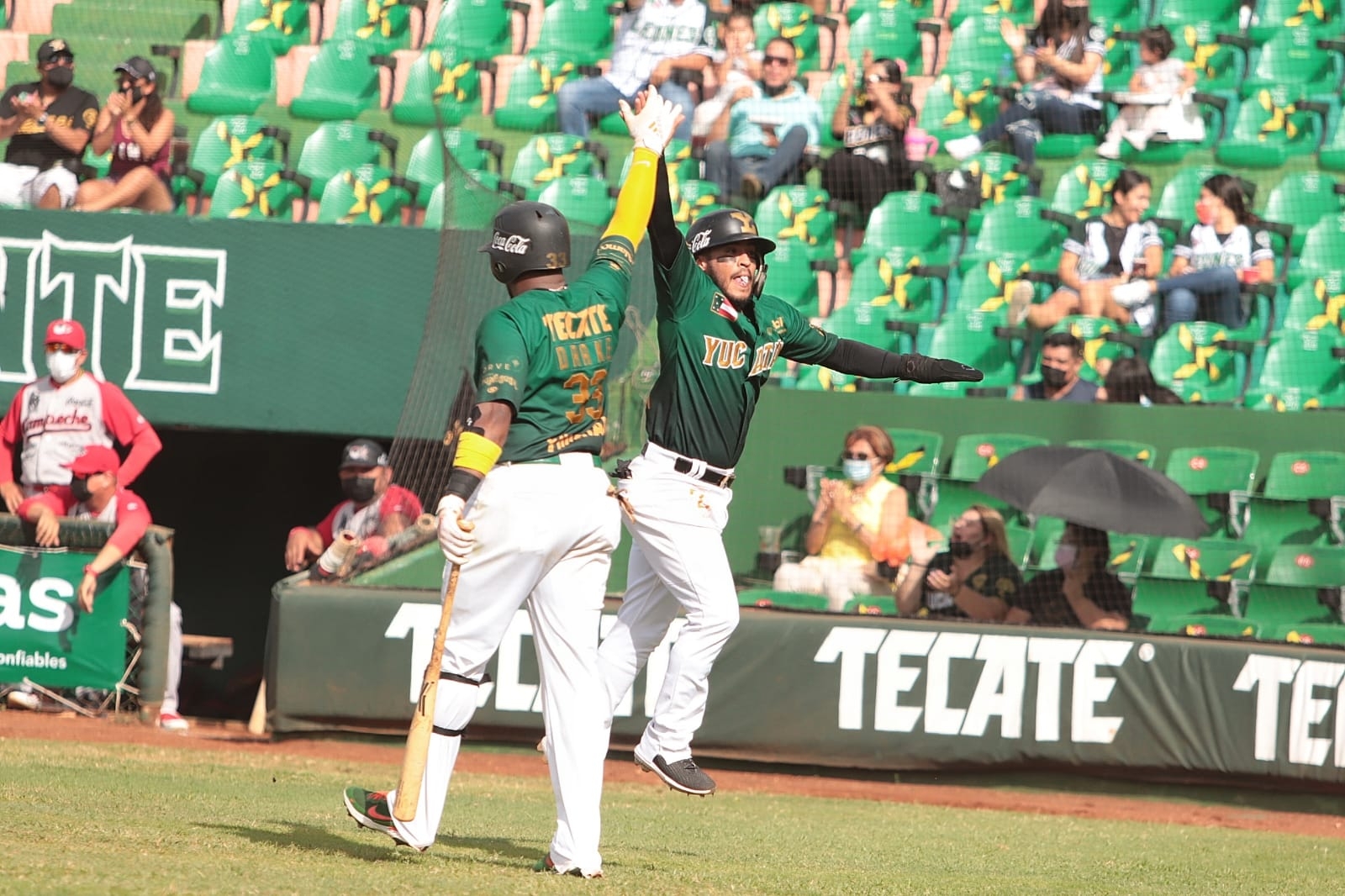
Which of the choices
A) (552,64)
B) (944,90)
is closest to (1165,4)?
(944,90)

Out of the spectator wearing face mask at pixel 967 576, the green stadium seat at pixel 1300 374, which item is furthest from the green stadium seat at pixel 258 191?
the green stadium seat at pixel 1300 374

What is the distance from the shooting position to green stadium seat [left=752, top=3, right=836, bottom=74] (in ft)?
43.0

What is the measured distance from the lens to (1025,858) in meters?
6.94

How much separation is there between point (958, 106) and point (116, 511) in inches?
271

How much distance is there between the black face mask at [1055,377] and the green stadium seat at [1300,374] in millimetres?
1438

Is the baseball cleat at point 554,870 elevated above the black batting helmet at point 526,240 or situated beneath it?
situated beneath

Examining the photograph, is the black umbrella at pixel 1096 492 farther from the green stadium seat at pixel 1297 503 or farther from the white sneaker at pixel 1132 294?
the white sneaker at pixel 1132 294

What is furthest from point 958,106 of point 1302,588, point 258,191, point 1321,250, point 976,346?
point 258,191

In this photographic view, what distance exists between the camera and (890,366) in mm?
6098

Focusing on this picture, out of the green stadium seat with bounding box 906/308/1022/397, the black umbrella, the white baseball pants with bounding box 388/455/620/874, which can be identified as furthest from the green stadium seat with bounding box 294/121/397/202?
the white baseball pants with bounding box 388/455/620/874

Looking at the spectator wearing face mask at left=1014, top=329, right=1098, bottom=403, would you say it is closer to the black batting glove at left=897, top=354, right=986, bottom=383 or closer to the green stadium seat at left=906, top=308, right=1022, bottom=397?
the green stadium seat at left=906, top=308, right=1022, bottom=397

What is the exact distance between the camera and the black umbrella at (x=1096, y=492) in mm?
9320

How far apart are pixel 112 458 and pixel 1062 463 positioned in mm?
5605

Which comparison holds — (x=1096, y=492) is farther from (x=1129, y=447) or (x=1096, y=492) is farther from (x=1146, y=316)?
(x=1146, y=316)
